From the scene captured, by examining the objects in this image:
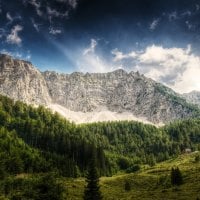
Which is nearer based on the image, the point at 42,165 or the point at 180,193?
the point at 180,193

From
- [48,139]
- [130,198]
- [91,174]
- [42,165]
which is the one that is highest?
[48,139]

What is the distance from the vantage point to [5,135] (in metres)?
177

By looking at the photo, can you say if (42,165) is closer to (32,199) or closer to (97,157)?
(97,157)

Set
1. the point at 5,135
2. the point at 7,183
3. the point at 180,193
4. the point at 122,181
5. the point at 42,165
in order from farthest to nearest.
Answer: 1. the point at 5,135
2. the point at 42,165
3. the point at 122,181
4. the point at 7,183
5. the point at 180,193

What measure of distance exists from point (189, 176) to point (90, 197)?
→ 4643 cm

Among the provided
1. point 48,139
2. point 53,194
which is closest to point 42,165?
point 48,139

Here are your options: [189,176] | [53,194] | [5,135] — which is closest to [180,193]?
[189,176]

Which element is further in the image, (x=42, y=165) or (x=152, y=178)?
(x=42, y=165)

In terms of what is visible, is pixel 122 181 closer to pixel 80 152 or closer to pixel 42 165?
pixel 42 165

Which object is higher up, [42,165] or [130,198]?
[42,165]

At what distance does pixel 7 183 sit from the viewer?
10025 cm

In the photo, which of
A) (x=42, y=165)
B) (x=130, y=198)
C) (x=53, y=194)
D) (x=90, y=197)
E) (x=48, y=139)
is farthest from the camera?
(x=48, y=139)

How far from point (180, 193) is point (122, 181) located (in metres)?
49.0

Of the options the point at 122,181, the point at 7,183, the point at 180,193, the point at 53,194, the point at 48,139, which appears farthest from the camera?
the point at 48,139
